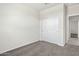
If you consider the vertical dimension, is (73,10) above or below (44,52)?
above

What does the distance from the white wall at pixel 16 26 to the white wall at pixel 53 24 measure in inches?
27.6

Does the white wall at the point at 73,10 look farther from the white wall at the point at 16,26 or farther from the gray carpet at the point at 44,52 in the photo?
the white wall at the point at 16,26

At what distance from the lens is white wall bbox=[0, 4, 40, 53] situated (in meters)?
2.82

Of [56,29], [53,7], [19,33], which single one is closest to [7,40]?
[19,33]

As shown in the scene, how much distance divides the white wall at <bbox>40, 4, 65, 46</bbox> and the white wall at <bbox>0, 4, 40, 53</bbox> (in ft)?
2.30

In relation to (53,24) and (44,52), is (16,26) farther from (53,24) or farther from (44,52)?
(53,24)

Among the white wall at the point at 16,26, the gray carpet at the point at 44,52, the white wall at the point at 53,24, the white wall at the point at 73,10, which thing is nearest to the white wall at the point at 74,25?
the white wall at the point at 73,10

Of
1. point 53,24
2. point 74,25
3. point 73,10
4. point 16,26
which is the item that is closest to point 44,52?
point 16,26

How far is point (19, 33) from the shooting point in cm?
354

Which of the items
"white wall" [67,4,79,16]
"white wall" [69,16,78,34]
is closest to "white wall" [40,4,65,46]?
"white wall" [67,4,79,16]

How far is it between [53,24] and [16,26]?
7.64 ft

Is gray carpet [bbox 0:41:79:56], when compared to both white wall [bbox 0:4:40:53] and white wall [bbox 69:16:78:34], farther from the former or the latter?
white wall [bbox 69:16:78:34]

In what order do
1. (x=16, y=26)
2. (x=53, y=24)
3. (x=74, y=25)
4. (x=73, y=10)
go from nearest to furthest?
1. (x=16, y=26)
2. (x=73, y=10)
3. (x=53, y=24)
4. (x=74, y=25)

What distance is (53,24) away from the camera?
439 centimetres
